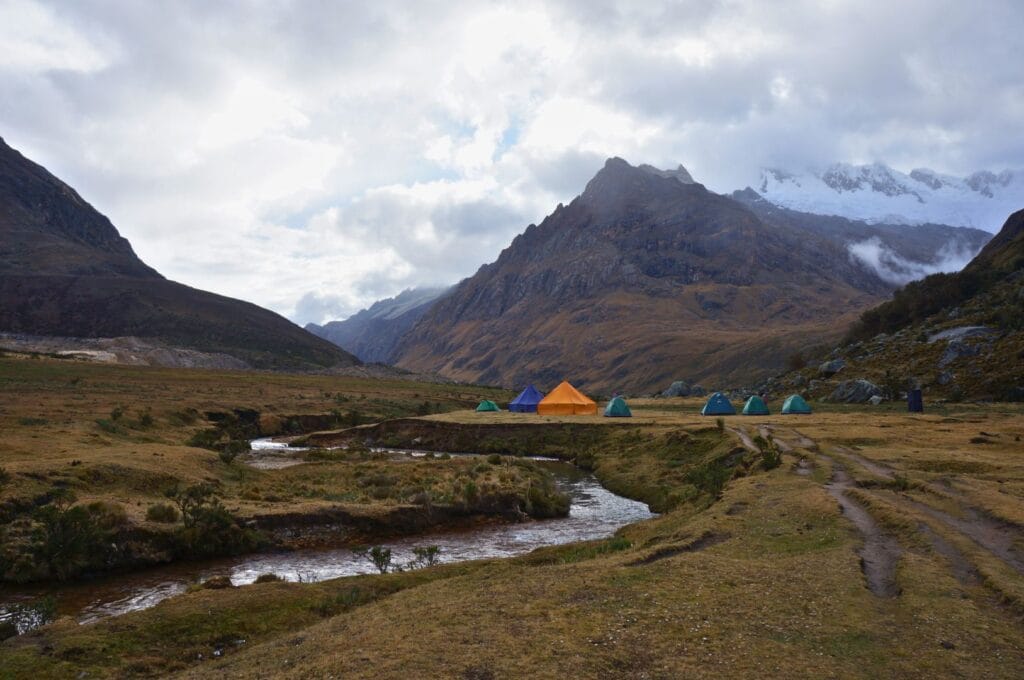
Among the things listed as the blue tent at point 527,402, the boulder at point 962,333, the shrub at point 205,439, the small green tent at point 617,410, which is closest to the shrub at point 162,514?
the shrub at point 205,439

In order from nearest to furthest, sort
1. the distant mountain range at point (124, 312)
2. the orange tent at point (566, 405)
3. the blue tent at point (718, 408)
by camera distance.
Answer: the blue tent at point (718, 408)
the orange tent at point (566, 405)
the distant mountain range at point (124, 312)

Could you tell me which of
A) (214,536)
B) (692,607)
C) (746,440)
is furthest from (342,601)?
(746,440)

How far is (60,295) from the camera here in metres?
172

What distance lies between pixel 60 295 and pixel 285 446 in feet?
501

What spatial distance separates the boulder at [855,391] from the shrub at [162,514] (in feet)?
201

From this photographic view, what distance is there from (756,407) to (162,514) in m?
52.2

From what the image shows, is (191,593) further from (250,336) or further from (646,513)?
(250,336)

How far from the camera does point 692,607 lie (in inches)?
476

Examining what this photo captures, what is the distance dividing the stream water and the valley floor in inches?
129

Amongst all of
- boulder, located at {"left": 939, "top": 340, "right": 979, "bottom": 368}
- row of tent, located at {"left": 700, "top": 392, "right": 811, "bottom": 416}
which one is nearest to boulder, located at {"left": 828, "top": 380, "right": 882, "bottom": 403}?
row of tent, located at {"left": 700, "top": 392, "right": 811, "bottom": 416}

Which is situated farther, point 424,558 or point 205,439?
point 205,439

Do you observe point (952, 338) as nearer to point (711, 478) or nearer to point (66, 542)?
point (711, 478)

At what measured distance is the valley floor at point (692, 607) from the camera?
996cm

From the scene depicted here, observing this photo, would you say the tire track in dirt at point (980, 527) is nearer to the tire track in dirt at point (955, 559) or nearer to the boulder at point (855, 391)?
the tire track in dirt at point (955, 559)
